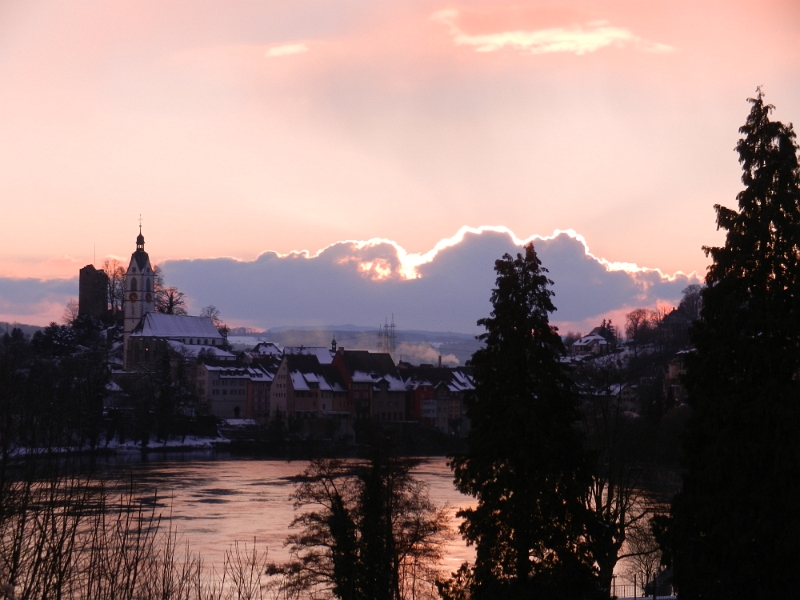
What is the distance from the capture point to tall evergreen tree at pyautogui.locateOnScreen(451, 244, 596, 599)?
53.7 feet

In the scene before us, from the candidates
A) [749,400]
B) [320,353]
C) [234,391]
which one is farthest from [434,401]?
[749,400]

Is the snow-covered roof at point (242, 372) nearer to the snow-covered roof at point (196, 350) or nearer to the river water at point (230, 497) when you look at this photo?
the snow-covered roof at point (196, 350)

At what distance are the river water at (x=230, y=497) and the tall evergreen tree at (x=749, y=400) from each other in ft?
31.6

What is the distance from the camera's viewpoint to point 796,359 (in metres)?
14.0

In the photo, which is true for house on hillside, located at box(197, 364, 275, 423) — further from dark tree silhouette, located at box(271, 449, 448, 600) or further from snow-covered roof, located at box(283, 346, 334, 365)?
dark tree silhouette, located at box(271, 449, 448, 600)

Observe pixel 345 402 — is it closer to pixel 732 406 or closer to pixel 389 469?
pixel 389 469

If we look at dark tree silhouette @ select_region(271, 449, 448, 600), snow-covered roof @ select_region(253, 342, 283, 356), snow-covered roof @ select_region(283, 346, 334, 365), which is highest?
snow-covered roof @ select_region(253, 342, 283, 356)

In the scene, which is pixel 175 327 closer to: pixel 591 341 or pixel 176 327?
pixel 176 327

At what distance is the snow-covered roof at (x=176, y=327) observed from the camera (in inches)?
4274

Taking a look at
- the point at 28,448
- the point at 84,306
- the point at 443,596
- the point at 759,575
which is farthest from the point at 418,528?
the point at 84,306

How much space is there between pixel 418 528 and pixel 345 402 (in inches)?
2860

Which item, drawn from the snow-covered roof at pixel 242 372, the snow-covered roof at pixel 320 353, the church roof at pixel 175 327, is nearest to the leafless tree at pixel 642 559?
the snow-covered roof at pixel 242 372

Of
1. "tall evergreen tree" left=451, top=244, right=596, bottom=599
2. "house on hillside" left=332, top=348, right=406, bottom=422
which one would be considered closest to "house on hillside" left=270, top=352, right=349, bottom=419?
"house on hillside" left=332, top=348, right=406, bottom=422

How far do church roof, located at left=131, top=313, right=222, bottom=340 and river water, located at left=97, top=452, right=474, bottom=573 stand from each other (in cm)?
4559
